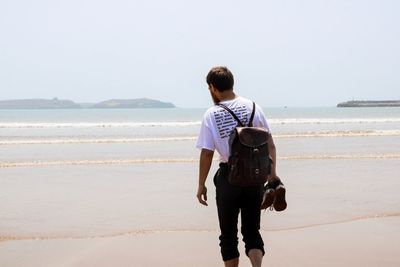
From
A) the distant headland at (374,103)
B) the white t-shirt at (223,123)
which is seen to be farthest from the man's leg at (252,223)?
the distant headland at (374,103)

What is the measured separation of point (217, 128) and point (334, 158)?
1160 centimetres

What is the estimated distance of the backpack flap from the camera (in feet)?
11.8

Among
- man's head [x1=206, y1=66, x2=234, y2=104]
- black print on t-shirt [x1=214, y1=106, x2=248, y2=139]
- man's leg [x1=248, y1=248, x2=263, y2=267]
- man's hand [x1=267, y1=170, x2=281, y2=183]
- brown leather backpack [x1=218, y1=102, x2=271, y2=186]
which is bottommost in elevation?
man's leg [x1=248, y1=248, x2=263, y2=267]

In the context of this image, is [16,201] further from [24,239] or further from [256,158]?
[256,158]

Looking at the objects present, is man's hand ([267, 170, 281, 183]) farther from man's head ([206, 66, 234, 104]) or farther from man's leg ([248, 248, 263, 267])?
man's head ([206, 66, 234, 104])

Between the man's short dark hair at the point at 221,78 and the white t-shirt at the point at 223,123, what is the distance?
0.35 feet

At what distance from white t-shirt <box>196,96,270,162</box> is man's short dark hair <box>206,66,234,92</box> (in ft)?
0.35

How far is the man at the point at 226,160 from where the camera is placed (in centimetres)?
372

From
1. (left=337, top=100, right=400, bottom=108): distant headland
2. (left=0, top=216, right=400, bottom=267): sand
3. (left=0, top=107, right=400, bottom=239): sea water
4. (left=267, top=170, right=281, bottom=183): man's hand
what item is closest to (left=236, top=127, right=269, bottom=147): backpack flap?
(left=267, top=170, right=281, bottom=183): man's hand

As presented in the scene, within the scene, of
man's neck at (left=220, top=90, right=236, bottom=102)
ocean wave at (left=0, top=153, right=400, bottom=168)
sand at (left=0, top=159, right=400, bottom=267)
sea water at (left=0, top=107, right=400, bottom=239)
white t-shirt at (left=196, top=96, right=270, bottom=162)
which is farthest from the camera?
ocean wave at (left=0, top=153, right=400, bottom=168)

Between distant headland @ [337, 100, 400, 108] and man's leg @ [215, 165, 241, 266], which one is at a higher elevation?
man's leg @ [215, 165, 241, 266]

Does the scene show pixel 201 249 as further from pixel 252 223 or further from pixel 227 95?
pixel 227 95

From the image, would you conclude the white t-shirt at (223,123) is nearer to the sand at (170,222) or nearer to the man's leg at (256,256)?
the man's leg at (256,256)

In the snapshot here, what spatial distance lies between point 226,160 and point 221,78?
572 millimetres
